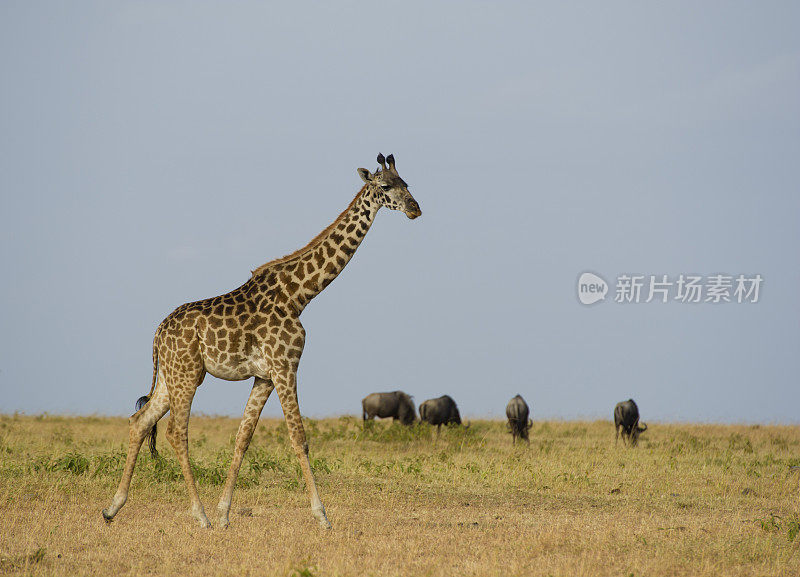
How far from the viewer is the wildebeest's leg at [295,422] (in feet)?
32.1

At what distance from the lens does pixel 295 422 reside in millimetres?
9852

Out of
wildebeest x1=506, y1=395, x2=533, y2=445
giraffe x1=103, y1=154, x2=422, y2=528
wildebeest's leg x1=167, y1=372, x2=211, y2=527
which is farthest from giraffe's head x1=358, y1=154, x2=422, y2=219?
wildebeest x1=506, y1=395, x2=533, y2=445

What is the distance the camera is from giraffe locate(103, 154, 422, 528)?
994 centimetres

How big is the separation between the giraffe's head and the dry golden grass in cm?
423

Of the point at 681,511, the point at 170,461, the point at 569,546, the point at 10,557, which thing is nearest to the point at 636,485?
the point at 681,511

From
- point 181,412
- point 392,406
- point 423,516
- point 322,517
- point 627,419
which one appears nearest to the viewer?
point 322,517

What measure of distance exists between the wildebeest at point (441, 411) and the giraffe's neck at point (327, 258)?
19.6 metres

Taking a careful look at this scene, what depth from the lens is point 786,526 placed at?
34.1 ft

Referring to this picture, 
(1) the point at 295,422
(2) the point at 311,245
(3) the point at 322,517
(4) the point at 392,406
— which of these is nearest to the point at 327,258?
(2) the point at 311,245

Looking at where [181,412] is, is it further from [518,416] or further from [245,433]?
[518,416]

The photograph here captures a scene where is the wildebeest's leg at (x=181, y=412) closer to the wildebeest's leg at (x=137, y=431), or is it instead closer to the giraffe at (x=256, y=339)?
the giraffe at (x=256, y=339)

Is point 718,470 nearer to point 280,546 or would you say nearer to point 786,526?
point 786,526

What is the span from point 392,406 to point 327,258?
76.3 ft

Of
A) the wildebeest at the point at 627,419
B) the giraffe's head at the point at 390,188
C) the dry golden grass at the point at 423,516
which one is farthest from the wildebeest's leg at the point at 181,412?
the wildebeest at the point at 627,419
